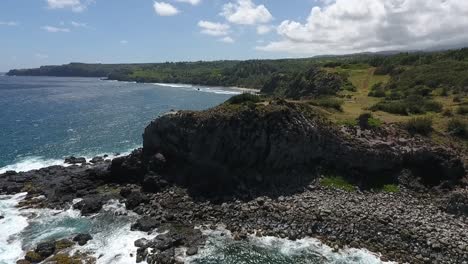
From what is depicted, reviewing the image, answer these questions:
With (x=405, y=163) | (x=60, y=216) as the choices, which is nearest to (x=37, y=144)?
(x=60, y=216)

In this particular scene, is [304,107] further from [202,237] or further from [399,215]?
[202,237]

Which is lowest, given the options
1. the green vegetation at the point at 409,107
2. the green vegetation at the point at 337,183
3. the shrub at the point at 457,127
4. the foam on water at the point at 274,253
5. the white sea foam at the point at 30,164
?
the foam on water at the point at 274,253

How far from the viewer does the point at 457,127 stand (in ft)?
179

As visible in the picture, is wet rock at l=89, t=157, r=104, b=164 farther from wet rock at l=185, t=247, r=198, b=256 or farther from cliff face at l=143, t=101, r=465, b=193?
wet rock at l=185, t=247, r=198, b=256

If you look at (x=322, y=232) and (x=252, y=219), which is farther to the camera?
(x=252, y=219)

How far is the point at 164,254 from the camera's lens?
39094 mm

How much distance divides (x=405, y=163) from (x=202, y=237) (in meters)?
26.7

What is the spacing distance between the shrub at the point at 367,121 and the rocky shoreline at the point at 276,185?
144 cm

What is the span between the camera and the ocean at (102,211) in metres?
39.4

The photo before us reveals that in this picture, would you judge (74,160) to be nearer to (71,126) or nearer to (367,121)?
(71,126)

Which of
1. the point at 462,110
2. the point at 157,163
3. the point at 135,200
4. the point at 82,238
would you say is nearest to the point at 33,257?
the point at 82,238

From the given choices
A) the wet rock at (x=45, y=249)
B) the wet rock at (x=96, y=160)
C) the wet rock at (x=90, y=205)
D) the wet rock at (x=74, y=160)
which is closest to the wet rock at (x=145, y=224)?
the wet rock at (x=90, y=205)

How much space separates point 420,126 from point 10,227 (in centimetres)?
5117

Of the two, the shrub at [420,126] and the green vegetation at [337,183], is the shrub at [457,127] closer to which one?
the shrub at [420,126]
